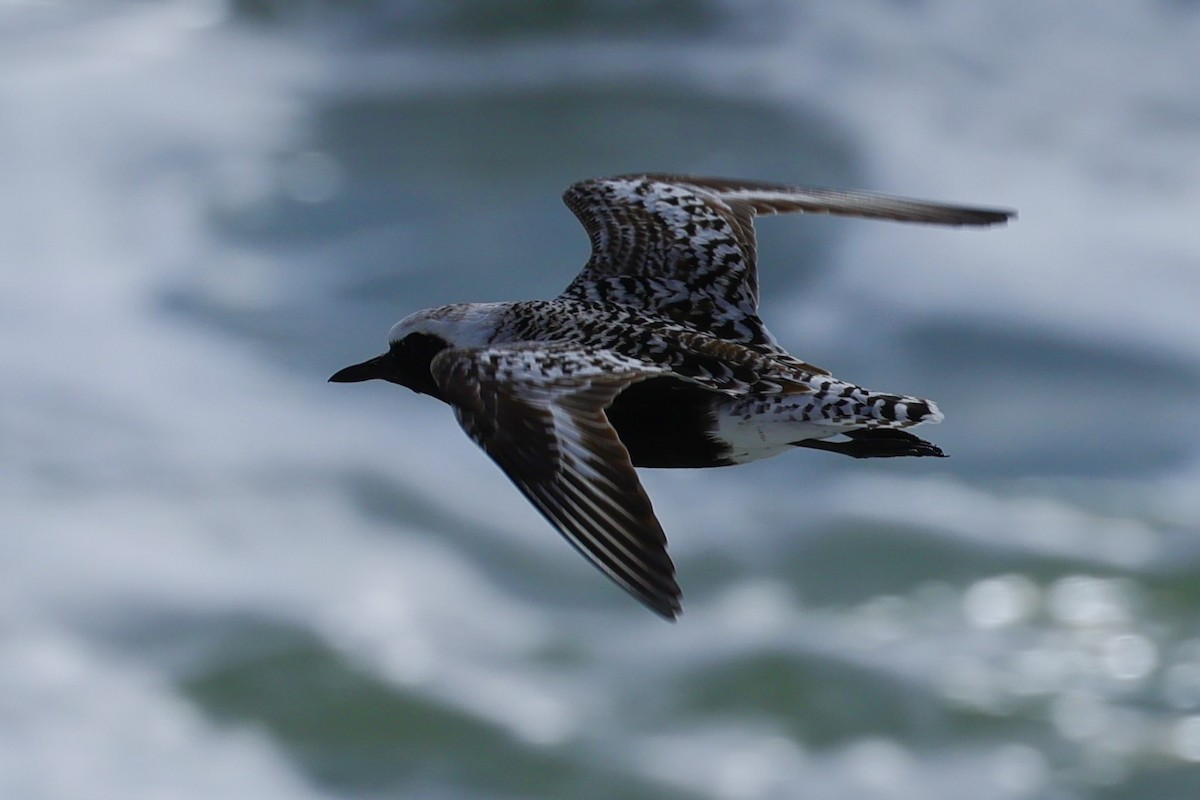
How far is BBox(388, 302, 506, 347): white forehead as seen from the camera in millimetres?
6586

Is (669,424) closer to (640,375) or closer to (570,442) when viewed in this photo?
(640,375)

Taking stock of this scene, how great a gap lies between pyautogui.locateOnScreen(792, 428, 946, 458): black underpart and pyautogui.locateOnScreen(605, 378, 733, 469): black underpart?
0.47 meters

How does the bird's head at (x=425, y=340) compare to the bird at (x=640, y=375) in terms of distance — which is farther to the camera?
the bird's head at (x=425, y=340)

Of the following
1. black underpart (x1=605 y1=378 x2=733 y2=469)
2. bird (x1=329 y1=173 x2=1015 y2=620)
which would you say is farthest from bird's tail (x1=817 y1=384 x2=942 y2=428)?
black underpart (x1=605 y1=378 x2=733 y2=469)

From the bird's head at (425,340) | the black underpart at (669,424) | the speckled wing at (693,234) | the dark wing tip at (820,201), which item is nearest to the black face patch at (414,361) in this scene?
the bird's head at (425,340)

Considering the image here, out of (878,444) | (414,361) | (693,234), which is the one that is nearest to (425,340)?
(414,361)

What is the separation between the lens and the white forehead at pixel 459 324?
6.59 meters

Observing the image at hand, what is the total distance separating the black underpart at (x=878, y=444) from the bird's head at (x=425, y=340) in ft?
4.18

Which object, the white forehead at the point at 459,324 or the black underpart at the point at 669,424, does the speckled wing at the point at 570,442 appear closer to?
the black underpart at the point at 669,424

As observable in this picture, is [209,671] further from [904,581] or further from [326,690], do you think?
[904,581]

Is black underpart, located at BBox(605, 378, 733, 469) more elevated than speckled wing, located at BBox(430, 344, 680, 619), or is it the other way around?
black underpart, located at BBox(605, 378, 733, 469)

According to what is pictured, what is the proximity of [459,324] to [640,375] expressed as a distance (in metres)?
1.28

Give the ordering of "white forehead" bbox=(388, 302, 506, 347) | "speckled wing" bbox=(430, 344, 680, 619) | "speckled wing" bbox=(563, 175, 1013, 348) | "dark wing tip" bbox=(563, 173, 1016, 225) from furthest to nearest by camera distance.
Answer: "dark wing tip" bbox=(563, 173, 1016, 225) → "speckled wing" bbox=(563, 175, 1013, 348) → "white forehead" bbox=(388, 302, 506, 347) → "speckled wing" bbox=(430, 344, 680, 619)

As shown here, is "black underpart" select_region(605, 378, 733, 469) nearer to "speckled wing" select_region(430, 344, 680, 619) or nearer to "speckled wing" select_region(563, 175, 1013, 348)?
"speckled wing" select_region(430, 344, 680, 619)
